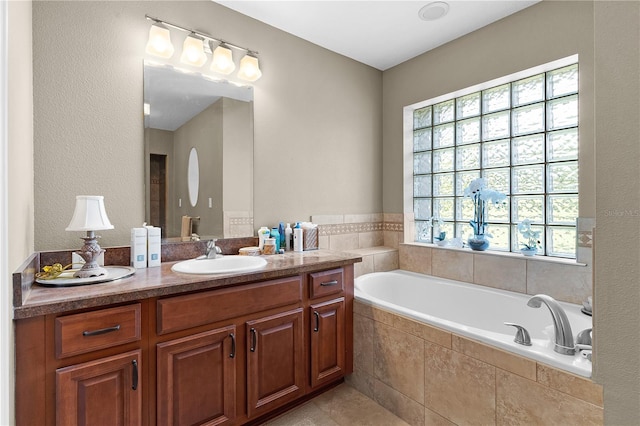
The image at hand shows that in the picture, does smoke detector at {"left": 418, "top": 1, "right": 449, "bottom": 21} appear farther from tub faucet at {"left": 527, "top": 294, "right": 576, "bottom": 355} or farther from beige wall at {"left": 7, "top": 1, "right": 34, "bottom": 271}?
beige wall at {"left": 7, "top": 1, "right": 34, "bottom": 271}

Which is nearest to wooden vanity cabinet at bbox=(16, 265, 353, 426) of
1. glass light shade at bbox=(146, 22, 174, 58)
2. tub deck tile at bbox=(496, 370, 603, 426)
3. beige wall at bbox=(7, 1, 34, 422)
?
beige wall at bbox=(7, 1, 34, 422)

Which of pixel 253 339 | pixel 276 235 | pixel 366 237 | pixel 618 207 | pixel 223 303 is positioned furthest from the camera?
pixel 366 237

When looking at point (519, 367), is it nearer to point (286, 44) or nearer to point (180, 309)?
point (180, 309)

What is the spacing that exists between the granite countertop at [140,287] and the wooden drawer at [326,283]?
6cm

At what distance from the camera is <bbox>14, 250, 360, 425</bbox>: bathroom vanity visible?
1.24 m

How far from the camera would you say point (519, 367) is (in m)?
1.46

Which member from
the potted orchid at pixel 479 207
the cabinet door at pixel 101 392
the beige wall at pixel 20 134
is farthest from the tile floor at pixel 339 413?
the beige wall at pixel 20 134

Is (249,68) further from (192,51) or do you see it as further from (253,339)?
(253,339)

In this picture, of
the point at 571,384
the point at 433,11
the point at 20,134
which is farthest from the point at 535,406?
the point at 433,11

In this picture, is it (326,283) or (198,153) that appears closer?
(326,283)

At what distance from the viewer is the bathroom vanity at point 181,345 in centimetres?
124

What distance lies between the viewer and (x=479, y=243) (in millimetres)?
2656

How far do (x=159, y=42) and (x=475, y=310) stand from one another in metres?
2.83

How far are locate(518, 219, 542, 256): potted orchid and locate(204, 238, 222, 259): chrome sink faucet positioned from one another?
7.16 ft
